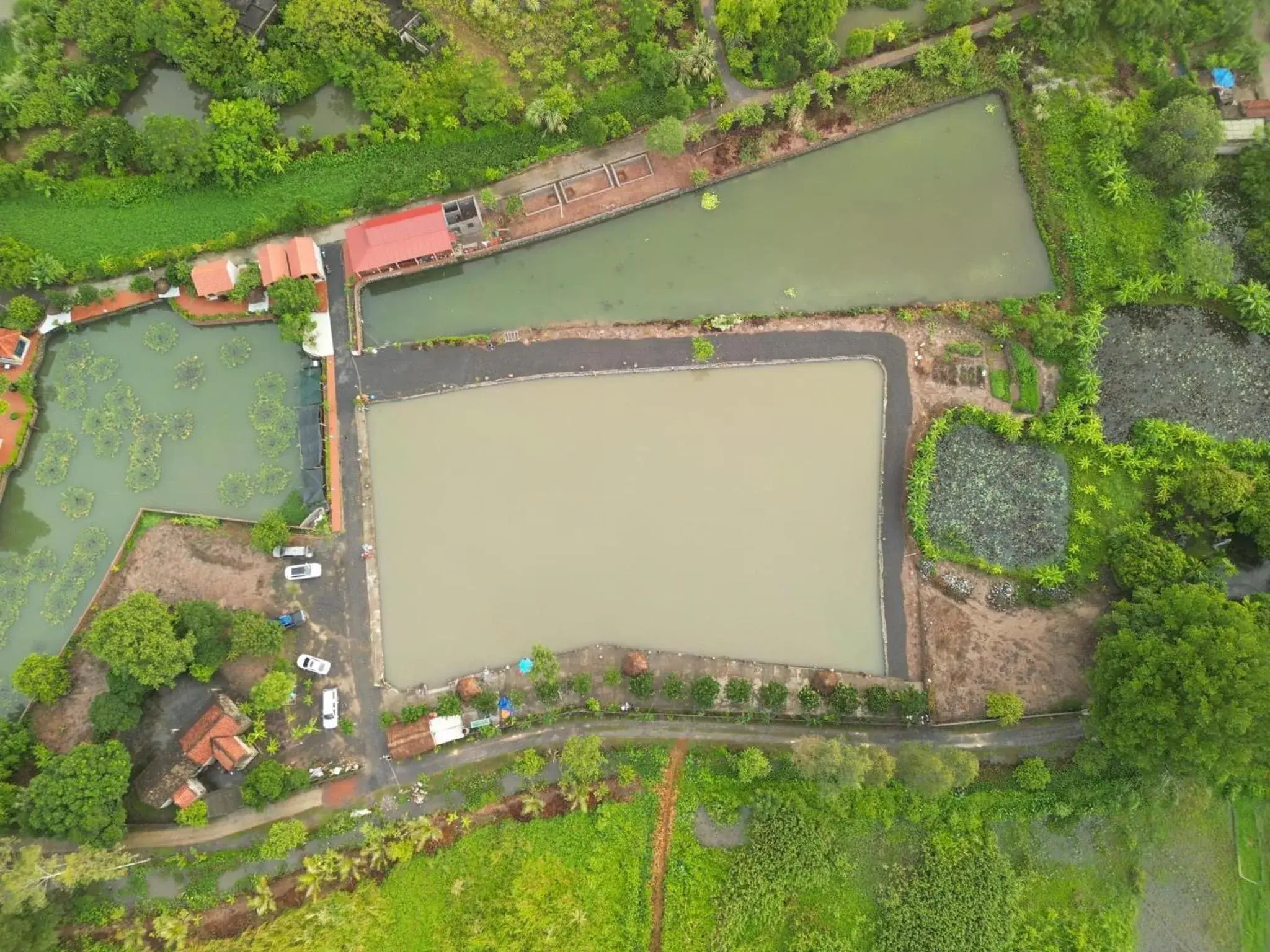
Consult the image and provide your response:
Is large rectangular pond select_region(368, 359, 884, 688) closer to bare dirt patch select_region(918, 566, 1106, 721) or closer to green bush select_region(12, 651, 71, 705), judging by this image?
bare dirt patch select_region(918, 566, 1106, 721)

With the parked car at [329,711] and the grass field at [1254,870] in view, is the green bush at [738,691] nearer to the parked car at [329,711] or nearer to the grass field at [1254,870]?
the parked car at [329,711]

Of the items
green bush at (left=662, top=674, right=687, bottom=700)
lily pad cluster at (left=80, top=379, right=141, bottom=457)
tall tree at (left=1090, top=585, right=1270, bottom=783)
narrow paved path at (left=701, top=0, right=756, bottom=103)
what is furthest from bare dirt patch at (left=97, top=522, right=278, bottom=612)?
tall tree at (left=1090, top=585, right=1270, bottom=783)

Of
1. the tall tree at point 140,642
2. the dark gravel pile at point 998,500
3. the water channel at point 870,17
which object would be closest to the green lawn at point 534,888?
the tall tree at point 140,642

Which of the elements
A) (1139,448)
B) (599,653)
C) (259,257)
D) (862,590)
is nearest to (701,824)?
(599,653)

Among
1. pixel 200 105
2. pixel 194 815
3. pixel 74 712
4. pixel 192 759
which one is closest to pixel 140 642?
pixel 192 759

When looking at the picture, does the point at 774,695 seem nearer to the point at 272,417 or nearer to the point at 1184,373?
the point at 1184,373

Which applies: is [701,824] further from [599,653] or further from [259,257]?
[259,257]
